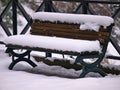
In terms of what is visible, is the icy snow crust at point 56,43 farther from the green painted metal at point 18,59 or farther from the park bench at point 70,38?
the green painted metal at point 18,59

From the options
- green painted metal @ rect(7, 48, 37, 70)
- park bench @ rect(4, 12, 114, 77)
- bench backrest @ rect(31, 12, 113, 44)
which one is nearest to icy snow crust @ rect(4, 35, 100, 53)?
park bench @ rect(4, 12, 114, 77)

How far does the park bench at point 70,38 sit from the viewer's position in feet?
18.2

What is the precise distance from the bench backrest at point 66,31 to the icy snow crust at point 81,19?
0.22ft

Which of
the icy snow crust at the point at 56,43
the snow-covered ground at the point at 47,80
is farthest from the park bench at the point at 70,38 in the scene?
the snow-covered ground at the point at 47,80

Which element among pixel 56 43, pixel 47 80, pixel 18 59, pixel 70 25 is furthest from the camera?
pixel 18 59

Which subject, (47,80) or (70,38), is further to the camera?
(70,38)

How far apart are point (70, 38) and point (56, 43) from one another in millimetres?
644

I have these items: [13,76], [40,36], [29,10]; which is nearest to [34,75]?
[13,76]

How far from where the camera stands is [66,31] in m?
6.40

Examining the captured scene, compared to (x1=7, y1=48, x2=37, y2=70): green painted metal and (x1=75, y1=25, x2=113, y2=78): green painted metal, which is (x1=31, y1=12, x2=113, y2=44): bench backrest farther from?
(x1=7, y1=48, x2=37, y2=70): green painted metal

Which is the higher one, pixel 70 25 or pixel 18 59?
pixel 70 25

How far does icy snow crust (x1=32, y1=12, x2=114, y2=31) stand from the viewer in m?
5.96

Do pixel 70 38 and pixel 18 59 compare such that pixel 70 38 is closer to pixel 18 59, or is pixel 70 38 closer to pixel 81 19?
pixel 81 19

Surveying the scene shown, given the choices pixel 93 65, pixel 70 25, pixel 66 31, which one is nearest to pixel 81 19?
pixel 70 25
